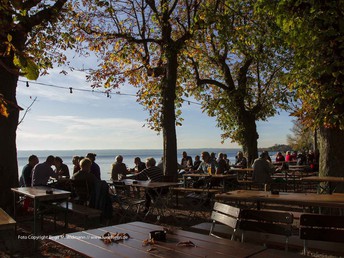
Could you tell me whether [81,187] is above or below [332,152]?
below

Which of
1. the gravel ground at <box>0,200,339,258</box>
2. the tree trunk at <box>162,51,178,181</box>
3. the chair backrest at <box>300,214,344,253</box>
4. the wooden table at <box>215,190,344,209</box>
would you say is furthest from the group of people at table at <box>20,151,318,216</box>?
the chair backrest at <box>300,214,344,253</box>

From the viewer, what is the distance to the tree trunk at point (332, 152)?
23.8 feet

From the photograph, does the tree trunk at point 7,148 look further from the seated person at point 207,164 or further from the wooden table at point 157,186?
the seated person at point 207,164

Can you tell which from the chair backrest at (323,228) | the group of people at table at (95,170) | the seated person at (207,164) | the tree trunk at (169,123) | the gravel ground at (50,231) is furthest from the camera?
the tree trunk at (169,123)

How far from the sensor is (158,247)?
2885mm

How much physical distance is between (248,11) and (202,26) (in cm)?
295

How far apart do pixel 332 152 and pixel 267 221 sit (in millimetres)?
4264

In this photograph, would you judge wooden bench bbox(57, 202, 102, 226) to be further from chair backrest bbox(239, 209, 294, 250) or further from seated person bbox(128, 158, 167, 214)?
chair backrest bbox(239, 209, 294, 250)

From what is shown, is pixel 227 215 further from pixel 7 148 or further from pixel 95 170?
pixel 7 148

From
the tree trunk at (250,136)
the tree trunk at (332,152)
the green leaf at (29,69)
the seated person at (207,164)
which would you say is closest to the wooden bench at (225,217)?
the green leaf at (29,69)

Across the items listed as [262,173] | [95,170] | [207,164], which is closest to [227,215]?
[95,170]

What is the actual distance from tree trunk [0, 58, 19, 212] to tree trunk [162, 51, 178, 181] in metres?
4.63

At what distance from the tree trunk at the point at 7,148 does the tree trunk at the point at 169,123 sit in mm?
4632

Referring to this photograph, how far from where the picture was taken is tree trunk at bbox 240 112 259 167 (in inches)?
678
